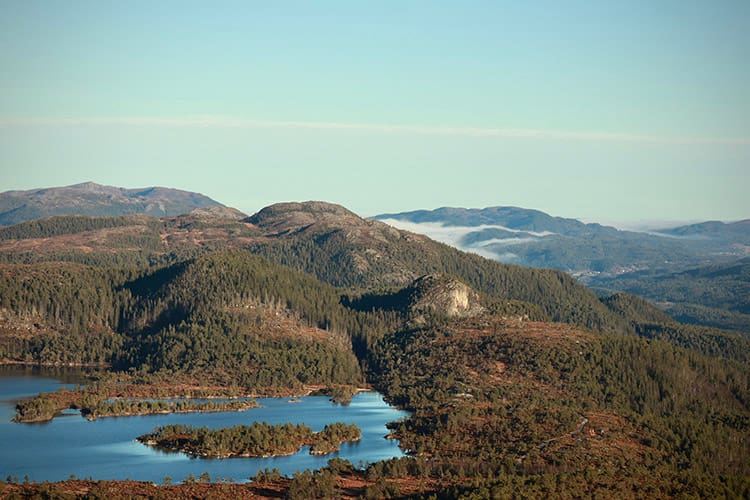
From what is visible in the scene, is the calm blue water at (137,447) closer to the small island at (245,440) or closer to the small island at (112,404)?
the small island at (245,440)

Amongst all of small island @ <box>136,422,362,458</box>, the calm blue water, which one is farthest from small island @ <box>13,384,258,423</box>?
small island @ <box>136,422,362,458</box>

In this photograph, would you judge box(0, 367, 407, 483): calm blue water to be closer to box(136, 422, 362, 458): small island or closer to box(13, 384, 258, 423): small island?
box(136, 422, 362, 458): small island

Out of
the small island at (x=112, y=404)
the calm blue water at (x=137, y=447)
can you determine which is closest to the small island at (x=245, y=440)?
the calm blue water at (x=137, y=447)

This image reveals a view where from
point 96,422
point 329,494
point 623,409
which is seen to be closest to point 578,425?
point 623,409

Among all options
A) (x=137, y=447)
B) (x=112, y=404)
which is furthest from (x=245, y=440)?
(x=112, y=404)

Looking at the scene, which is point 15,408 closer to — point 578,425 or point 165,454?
point 165,454

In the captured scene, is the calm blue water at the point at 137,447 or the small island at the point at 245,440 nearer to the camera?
the calm blue water at the point at 137,447

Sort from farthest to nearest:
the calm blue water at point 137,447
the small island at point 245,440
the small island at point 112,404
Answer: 1. the small island at point 112,404
2. the small island at point 245,440
3. the calm blue water at point 137,447

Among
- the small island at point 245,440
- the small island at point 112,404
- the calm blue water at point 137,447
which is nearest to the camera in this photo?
the calm blue water at point 137,447
